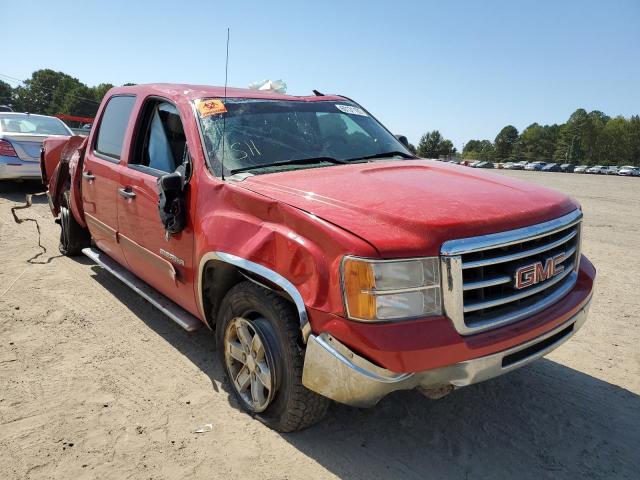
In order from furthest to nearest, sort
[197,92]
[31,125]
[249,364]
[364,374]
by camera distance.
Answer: [31,125]
[197,92]
[249,364]
[364,374]

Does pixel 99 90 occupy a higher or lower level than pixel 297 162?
higher

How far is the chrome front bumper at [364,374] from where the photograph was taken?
209 cm

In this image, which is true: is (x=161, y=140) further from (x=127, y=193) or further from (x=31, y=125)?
(x=31, y=125)

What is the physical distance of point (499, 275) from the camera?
2293 millimetres

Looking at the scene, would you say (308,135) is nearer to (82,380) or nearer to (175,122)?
(175,122)

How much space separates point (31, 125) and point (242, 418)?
9972 millimetres

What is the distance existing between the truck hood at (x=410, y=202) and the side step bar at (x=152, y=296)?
42.7 inches

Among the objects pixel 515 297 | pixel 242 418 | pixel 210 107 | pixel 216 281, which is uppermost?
pixel 210 107

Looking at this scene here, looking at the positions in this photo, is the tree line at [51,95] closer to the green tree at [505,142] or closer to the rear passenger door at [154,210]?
the green tree at [505,142]

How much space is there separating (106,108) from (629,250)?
7.05 m

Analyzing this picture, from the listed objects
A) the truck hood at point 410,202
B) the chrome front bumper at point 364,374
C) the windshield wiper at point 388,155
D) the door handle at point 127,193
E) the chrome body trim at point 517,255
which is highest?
the windshield wiper at point 388,155

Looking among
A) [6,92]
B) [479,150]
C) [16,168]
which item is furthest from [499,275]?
[479,150]

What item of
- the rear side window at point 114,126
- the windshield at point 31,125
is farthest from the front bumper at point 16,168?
the rear side window at point 114,126

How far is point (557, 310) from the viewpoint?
2.56m
